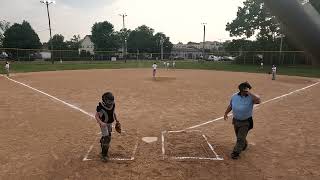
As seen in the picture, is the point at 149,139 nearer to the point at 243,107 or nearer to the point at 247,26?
the point at 243,107

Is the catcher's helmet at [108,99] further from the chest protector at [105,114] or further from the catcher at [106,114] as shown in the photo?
the chest protector at [105,114]

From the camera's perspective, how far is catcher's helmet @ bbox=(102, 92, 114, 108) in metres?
8.23

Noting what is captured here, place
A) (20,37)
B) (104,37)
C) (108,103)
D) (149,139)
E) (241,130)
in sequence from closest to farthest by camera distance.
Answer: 1. (108,103)
2. (241,130)
3. (149,139)
4. (20,37)
5. (104,37)

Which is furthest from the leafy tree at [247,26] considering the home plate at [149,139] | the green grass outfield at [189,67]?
the home plate at [149,139]

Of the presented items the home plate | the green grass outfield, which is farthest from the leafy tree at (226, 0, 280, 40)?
the home plate

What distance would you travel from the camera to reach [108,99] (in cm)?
825

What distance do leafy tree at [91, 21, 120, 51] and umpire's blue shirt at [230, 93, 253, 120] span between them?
109684 millimetres

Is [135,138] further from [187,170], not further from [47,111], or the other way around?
[47,111]

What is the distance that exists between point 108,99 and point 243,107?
3.09 meters

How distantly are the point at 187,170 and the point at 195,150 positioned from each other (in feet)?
5.52

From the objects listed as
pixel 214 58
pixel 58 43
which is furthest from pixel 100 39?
pixel 214 58

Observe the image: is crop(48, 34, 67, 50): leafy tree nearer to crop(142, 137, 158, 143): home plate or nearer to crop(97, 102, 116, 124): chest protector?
crop(142, 137, 158, 143): home plate

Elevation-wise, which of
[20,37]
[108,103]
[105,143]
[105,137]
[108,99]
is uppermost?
[20,37]

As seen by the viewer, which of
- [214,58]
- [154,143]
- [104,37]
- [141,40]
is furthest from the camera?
[141,40]
